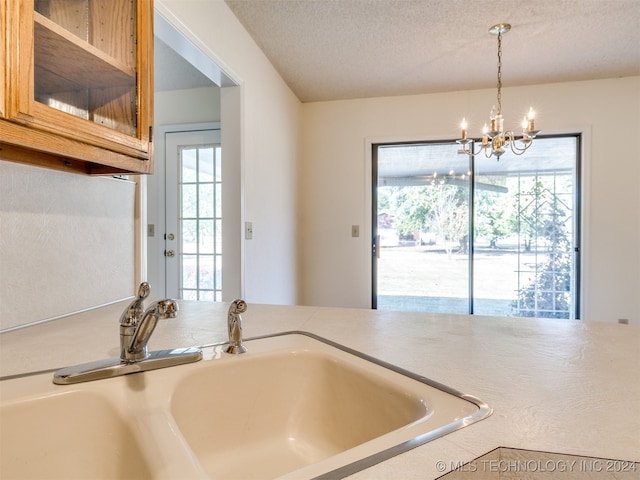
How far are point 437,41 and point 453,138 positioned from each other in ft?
3.60

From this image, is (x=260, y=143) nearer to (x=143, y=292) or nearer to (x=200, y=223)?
(x=200, y=223)

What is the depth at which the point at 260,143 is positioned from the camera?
98.1 inches

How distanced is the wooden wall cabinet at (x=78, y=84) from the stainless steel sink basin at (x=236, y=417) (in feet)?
1.62

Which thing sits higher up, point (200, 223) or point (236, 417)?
point (200, 223)

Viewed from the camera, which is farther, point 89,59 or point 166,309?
point 89,59

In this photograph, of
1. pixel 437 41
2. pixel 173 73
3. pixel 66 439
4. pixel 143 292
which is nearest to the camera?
pixel 66 439

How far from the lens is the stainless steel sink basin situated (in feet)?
1.64

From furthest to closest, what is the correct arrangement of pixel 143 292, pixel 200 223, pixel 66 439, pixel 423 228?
pixel 423 228, pixel 200 223, pixel 143 292, pixel 66 439

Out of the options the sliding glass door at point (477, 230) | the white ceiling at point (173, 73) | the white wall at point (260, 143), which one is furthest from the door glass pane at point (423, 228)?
the white ceiling at point (173, 73)

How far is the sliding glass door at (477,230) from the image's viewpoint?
3254 mm

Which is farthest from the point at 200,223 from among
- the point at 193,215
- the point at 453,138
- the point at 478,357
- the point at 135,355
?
the point at 478,357

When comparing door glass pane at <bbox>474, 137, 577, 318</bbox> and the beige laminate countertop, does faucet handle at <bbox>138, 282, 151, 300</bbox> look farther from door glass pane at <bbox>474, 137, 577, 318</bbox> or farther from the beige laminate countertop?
door glass pane at <bbox>474, 137, 577, 318</bbox>

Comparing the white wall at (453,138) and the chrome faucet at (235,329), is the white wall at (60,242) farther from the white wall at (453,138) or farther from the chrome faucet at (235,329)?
the white wall at (453,138)

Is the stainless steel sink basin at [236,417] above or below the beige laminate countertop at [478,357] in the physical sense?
below
